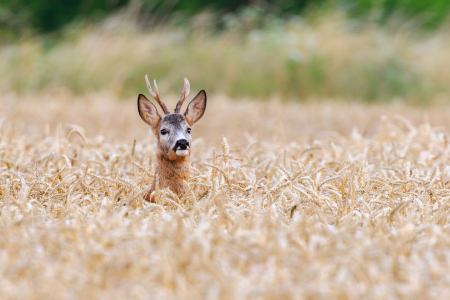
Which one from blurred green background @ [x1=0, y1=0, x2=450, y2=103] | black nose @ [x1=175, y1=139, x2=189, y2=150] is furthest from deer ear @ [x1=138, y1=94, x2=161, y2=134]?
blurred green background @ [x1=0, y1=0, x2=450, y2=103]

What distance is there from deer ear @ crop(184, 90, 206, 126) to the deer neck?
0.81 ft

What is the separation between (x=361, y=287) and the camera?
72.7 inches

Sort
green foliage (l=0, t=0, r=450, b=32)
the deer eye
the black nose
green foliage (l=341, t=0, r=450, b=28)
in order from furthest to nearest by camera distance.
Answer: green foliage (l=341, t=0, r=450, b=28) → green foliage (l=0, t=0, r=450, b=32) → the deer eye → the black nose

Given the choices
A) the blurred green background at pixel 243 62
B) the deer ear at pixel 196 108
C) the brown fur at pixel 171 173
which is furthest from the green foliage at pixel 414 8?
the brown fur at pixel 171 173

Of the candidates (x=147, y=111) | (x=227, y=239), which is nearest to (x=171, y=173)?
(x=147, y=111)

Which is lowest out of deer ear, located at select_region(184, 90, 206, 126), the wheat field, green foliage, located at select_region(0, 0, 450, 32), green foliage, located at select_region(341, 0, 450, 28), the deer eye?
the wheat field

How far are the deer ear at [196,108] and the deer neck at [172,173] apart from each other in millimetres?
248

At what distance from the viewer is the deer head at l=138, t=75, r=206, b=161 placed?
2.96m

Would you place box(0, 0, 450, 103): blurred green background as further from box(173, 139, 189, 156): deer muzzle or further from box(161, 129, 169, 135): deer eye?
box(173, 139, 189, 156): deer muzzle

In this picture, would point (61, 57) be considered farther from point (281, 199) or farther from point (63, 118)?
point (281, 199)

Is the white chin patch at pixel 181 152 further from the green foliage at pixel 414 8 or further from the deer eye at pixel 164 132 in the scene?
the green foliage at pixel 414 8

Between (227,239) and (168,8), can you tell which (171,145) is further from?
(168,8)

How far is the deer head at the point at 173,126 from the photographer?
2.96 meters

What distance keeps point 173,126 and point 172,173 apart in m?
0.24
